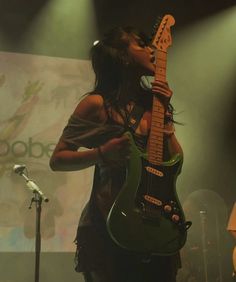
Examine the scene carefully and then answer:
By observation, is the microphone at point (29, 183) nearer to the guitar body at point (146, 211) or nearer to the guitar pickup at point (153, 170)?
the guitar body at point (146, 211)

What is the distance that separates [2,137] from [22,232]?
456 mm

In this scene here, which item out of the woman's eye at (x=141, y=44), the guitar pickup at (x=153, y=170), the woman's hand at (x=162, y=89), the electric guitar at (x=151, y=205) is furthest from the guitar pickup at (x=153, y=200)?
the woman's eye at (x=141, y=44)

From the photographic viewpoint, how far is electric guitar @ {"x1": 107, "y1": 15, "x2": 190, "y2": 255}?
2410mm

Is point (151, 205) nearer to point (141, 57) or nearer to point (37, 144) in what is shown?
point (37, 144)

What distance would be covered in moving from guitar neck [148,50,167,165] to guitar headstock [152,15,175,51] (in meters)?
0.04

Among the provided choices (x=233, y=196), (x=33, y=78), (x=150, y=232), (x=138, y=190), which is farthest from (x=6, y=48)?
(x=233, y=196)

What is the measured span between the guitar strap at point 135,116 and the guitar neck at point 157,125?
64mm

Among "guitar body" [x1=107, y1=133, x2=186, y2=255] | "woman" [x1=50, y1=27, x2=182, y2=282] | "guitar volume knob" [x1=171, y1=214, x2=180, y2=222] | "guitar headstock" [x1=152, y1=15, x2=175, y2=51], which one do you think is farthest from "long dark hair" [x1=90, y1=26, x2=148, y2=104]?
"guitar volume knob" [x1=171, y1=214, x2=180, y2=222]

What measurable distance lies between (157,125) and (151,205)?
15.5 inches

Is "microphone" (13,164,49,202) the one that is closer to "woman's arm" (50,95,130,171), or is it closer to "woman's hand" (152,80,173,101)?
"woman's arm" (50,95,130,171)

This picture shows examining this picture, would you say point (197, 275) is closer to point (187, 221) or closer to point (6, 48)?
point (187, 221)

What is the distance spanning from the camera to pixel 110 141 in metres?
2.48

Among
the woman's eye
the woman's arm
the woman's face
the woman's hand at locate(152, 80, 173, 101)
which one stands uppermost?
the woman's eye

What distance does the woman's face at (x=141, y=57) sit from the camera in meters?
2.60
